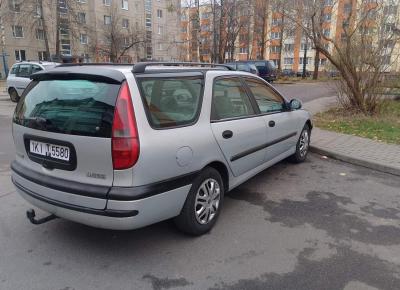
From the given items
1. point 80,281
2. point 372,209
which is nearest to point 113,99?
point 80,281

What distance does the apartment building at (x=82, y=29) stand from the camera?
34.9 m

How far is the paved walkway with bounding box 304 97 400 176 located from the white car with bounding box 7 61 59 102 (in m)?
11.3

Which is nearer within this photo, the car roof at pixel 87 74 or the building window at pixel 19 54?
the car roof at pixel 87 74

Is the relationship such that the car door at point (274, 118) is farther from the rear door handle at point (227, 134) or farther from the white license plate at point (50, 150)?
the white license plate at point (50, 150)

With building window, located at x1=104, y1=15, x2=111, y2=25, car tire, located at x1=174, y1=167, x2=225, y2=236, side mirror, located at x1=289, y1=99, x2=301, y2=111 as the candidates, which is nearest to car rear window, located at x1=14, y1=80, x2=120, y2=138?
car tire, located at x1=174, y1=167, x2=225, y2=236

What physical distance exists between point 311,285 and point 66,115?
7.83 feet

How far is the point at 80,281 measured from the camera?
2.62 meters

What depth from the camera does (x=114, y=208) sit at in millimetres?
2613

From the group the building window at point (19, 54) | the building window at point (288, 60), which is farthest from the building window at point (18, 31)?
the building window at point (288, 60)

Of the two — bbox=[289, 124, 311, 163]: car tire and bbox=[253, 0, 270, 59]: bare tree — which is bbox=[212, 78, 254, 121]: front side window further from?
bbox=[253, 0, 270, 59]: bare tree

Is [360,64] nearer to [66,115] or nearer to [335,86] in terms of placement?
→ [335,86]

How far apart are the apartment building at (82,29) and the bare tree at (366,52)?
24759mm

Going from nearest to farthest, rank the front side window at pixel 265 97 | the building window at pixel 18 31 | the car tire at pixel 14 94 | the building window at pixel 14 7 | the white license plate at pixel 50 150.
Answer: the white license plate at pixel 50 150 < the front side window at pixel 265 97 < the car tire at pixel 14 94 < the building window at pixel 14 7 < the building window at pixel 18 31

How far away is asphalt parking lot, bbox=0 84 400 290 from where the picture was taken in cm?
264
